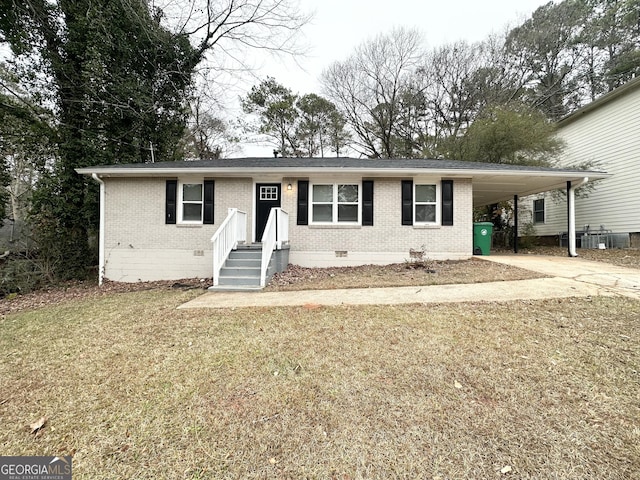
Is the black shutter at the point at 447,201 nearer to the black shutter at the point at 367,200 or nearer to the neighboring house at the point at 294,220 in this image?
the neighboring house at the point at 294,220

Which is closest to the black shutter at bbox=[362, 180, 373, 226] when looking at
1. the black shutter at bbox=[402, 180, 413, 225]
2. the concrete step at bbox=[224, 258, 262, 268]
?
the black shutter at bbox=[402, 180, 413, 225]

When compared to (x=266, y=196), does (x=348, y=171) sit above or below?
above

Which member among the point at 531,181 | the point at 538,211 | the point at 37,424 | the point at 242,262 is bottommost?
the point at 37,424

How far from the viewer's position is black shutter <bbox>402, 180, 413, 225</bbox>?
8312 mm

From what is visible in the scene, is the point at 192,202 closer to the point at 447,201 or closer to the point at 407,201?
the point at 407,201

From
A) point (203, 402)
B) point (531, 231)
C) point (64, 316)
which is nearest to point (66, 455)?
point (203, 402)

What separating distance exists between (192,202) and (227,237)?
8.35 ft

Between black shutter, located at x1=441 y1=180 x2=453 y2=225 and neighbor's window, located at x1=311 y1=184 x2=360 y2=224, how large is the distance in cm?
253

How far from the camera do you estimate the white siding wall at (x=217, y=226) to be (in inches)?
327

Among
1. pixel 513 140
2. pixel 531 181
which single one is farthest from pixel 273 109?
pixel 531 181

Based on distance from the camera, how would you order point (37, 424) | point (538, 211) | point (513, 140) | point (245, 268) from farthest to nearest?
point (538, 211), point (513, 140), point (245, 268), point (37, 424)

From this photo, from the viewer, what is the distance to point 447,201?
8.29 metres

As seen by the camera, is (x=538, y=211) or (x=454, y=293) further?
(x=538, y=211)

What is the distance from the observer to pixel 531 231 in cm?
1401
